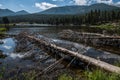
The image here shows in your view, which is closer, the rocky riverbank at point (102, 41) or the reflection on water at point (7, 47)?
the reflection on water at point (7, 47)

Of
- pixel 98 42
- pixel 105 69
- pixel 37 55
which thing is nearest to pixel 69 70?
pixel 105 69

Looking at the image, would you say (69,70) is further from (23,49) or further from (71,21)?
(71,21)

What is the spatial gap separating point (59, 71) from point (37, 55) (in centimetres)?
736

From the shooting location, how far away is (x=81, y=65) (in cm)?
1620

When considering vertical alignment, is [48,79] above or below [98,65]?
below

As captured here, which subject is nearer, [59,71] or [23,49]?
[59,71]

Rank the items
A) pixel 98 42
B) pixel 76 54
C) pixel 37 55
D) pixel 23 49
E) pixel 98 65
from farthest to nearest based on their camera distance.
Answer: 1. pixel 98 42
2. pixel 23 49
3. pixel 37 55
4. pixel 76 54
5. pixel 98 65

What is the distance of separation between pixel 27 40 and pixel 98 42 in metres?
13.4

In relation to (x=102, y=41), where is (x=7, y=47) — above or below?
above

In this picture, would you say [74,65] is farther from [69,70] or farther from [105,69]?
[105,69]

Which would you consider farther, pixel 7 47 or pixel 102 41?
pixel 102 41

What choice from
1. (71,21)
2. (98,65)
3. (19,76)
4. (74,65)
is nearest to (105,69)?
(98,65)

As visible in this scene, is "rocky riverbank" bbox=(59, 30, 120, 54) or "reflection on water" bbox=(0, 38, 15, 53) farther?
"rocky riverbank" bbox=(59, 30, 120, 54)

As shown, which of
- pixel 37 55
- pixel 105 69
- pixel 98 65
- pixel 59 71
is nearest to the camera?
pixel 105 69
